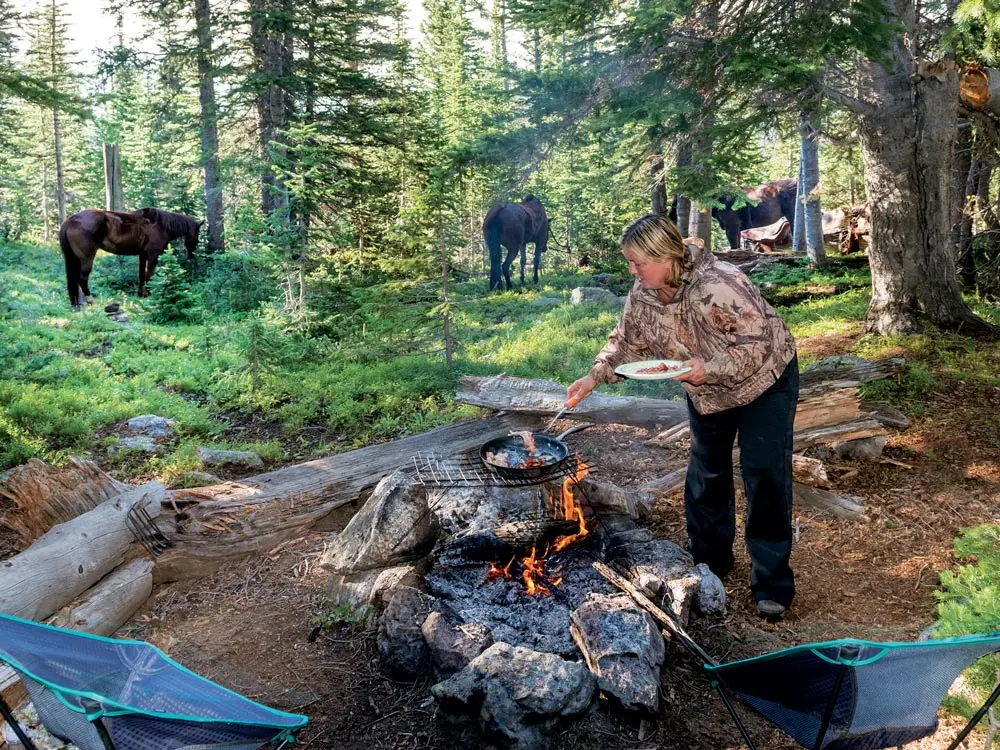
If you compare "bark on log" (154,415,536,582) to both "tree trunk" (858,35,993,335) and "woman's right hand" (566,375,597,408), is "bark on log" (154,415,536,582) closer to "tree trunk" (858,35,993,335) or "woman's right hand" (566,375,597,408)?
"woman's right hand" (566,375,597,408)

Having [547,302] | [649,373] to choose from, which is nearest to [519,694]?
[649,373]

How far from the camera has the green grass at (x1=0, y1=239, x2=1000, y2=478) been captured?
22.2 ft

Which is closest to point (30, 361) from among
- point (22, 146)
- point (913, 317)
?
point (913, 317)

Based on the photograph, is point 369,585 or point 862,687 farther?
point 369,585

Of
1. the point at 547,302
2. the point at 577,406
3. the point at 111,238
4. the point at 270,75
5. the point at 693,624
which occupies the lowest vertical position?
the point at 693,624

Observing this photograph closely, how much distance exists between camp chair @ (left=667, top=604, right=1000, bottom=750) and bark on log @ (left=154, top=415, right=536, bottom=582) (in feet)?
11.1

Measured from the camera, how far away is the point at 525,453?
438 cm

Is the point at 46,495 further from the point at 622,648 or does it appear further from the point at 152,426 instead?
the point at 622,648

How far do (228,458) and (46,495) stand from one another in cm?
200

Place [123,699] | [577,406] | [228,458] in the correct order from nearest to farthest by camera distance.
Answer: [123,699] < [228,458] < [577,406]

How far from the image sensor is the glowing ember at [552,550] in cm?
399

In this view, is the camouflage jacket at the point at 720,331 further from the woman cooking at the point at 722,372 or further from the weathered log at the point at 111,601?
the weathered log at the point at 111,601

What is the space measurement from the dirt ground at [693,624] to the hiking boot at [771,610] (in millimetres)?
55

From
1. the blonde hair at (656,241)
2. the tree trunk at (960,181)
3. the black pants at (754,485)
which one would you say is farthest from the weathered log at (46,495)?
the tree trunk at (960,181)
